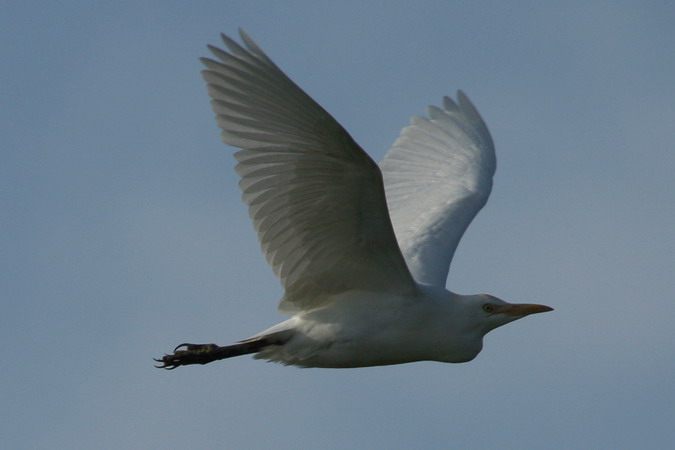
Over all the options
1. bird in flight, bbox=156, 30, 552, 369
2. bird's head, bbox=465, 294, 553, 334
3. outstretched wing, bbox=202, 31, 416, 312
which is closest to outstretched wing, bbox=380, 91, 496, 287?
bird in flight, bbox=156, 30, 552, 369

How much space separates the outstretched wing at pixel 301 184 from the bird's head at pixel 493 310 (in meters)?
0.83

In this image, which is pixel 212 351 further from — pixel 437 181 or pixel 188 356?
pixel 437 181

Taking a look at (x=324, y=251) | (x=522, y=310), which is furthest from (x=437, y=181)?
(x=324, y=251)

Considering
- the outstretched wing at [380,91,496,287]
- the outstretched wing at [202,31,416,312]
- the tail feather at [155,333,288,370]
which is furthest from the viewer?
the outstretched wing at [380,91,496,287]

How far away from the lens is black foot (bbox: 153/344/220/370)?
12359 millimetres

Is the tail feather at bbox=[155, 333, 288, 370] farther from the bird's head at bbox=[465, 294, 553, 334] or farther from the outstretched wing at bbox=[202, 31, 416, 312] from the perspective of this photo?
the bird's head at bbox=[465, 294, 553, 334]

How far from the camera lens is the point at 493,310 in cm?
1239

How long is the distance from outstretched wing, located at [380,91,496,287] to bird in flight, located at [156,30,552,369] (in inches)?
5.9

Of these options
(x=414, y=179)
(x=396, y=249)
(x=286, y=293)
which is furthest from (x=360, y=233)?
(x=414, y=179)

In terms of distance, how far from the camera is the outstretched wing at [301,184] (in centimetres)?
1063

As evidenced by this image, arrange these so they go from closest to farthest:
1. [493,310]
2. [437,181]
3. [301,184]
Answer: [301,184], [493,310], [437,181]

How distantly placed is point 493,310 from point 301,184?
102 inches

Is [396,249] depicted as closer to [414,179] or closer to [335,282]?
[335,282]

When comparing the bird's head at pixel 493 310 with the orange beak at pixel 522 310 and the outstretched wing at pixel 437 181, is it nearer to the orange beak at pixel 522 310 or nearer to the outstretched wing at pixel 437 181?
the orange beak at pixel 522 310
